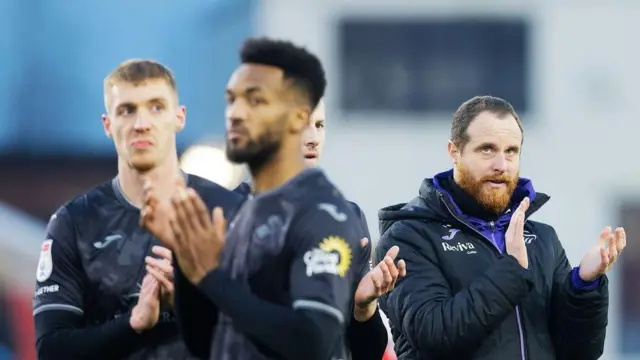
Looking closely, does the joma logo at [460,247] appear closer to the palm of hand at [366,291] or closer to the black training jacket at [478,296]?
the black training jacket at [478,296]

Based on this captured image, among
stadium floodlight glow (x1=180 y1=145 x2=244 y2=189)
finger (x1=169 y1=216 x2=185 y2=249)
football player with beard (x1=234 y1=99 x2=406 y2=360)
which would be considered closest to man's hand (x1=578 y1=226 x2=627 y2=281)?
football player with beard (x1=234 y1=99 x2=406 y2=360)

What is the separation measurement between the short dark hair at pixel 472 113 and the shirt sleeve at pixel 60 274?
1721 mm

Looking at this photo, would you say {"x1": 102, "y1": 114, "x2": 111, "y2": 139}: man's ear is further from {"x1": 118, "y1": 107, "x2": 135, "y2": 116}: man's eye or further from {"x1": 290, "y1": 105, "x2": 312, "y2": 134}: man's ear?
{"x1": 290, "y1": 105, "x2": 312, "y2": 134}: man's ear

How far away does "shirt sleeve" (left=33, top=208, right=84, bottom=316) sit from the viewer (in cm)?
616

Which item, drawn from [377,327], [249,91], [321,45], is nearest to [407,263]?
[377,327]

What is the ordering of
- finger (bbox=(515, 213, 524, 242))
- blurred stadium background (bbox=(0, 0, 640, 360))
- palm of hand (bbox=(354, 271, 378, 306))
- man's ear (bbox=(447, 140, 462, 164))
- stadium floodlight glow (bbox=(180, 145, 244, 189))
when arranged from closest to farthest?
1. palm of hand (bbox=(354, 271, 378, 306))
2. finger (bbox=(515, 213, 524, 242))
3. man's ear (bbox=(447, 140, 462, 164))
4. stadium floodlight glow (bbox=(180, 145, 244, 189))
5. blurred stadium background (bbox=(0, 0, 640, 360))

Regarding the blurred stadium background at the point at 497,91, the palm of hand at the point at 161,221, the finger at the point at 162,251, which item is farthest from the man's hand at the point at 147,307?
the blurred stadium background at the point at 497,91

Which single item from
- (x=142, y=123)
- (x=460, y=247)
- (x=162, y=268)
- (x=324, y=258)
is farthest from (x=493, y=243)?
(x=324, y=258)

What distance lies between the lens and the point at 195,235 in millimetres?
4961

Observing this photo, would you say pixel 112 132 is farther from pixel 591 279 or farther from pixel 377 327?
pixel 591 279

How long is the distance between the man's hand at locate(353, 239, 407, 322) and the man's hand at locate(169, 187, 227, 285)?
37.0 inches

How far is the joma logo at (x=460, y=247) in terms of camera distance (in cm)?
672

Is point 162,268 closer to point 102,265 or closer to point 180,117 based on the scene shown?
point 102,265

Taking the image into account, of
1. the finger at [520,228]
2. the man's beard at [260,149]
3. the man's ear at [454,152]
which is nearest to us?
the man's beard at [260,149]
